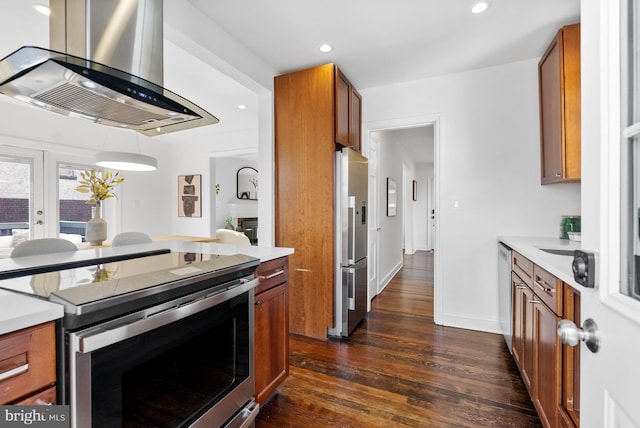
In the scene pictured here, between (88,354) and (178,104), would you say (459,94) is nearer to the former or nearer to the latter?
(178,104)

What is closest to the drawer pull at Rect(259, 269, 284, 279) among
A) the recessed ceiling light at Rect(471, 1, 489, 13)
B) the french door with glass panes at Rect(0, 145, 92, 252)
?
the recessed ceiling light at Rect(471, 1, 489, 13)

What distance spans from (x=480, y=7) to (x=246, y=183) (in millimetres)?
6536

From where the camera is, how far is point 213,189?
5.73 metres

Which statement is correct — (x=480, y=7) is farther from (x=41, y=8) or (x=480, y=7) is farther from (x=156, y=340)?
(x=41, y=8)

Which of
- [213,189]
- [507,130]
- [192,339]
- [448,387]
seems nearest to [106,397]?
[192,339]

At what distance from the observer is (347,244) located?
8.83ft

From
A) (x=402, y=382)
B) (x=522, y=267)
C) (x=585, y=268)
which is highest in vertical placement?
(x=585, y=268)

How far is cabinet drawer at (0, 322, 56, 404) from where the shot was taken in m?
0.69

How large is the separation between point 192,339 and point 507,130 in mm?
3077

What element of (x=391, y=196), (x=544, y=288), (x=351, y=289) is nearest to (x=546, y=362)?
(x=544, y=288)

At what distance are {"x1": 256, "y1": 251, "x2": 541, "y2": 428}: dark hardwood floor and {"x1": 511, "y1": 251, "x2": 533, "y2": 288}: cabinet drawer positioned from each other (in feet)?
2.38

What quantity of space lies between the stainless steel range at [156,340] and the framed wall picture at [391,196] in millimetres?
3432

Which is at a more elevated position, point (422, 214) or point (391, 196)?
point (391, 196)

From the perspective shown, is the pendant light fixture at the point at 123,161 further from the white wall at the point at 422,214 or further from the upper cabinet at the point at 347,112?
the white wall at the point at 422,214
